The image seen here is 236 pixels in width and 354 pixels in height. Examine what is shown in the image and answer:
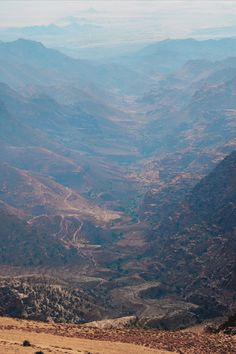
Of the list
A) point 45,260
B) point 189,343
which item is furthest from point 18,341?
point 45,260

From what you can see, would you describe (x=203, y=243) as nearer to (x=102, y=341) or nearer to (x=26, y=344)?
(x=102, y=341)

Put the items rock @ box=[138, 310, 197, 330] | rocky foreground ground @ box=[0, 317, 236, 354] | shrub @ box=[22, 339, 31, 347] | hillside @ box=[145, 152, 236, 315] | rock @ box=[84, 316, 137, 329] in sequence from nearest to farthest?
shrub @ box=[22, 339, 31, 347]
rocky foreground ground @ box=[0, 317, 236, 354]
rock @ box=[84, 316, 137, 329]
rock @ box=[138, 310, 197, 330]
hillside @ box=[145, 152, 236, 315]

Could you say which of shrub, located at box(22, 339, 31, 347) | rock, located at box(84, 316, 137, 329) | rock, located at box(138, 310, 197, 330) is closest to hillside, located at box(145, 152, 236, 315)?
rock, located at box(138, 310, 197, 330)

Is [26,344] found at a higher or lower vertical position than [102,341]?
higher

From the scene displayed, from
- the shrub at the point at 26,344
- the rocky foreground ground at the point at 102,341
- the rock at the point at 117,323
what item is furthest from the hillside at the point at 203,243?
the shrub at the point at 26,344

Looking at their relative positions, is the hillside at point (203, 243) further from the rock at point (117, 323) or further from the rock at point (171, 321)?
the rock at point (117, 323)

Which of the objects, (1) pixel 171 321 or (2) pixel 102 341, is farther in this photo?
(1) pixel 171 321

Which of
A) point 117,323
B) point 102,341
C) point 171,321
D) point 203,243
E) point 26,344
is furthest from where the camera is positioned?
point 203,243

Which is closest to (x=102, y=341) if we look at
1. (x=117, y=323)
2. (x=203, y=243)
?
(x=117, y=323)

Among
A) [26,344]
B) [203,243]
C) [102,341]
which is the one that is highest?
[26,344]

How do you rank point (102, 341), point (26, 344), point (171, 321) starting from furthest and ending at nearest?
1. point (171, 321)
2. point (102, 341)
3. point (26, 344)

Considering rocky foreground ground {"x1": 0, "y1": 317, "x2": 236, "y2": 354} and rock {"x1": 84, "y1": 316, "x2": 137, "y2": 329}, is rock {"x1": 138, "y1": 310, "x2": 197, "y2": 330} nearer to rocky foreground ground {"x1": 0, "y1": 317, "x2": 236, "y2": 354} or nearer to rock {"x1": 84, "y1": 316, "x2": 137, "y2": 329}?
rock {"x1": 84, "y1": 316, "x2": 137, "y2": 329}
